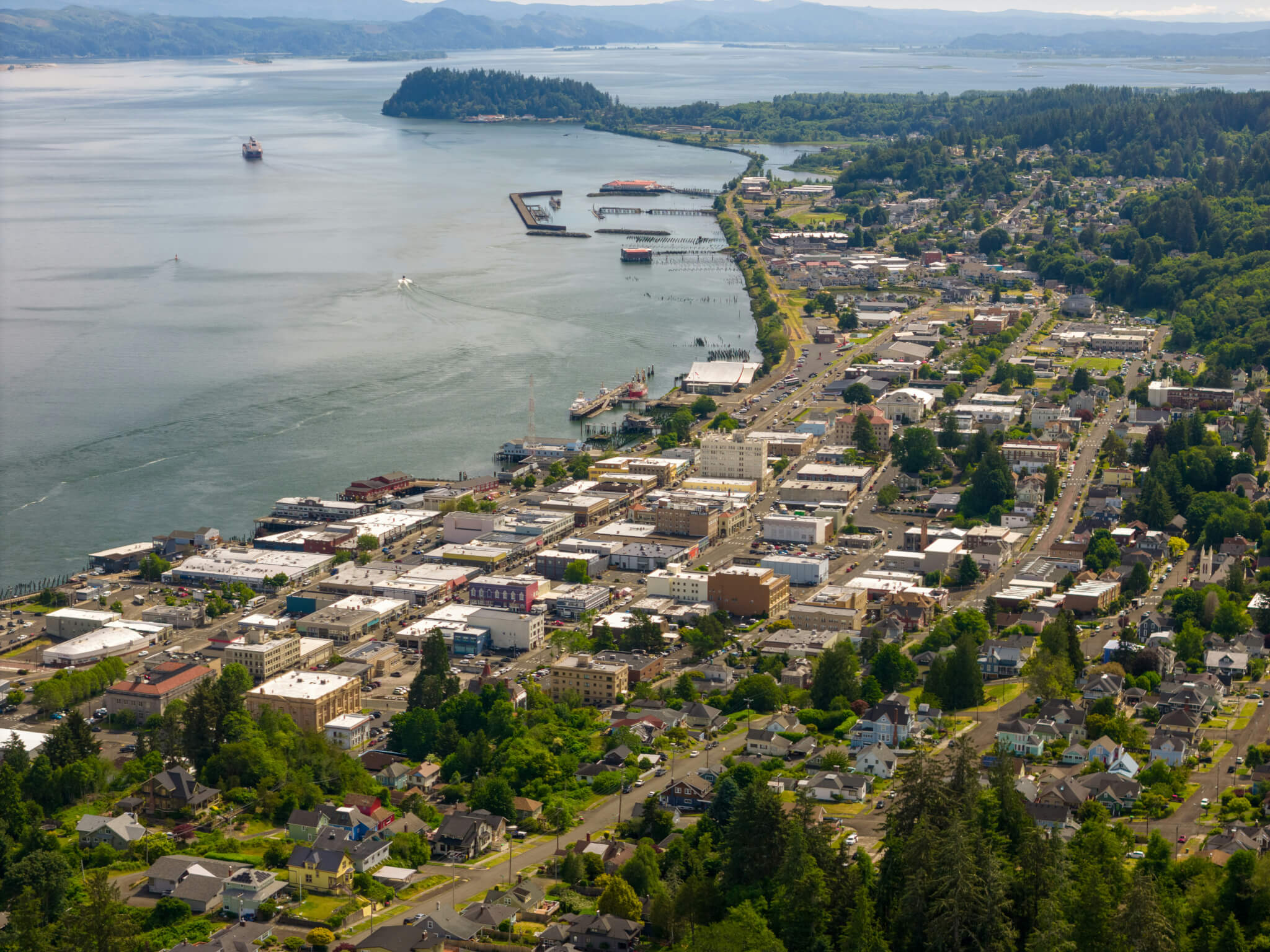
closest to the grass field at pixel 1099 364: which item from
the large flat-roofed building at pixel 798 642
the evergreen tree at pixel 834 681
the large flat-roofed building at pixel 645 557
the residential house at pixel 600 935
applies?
the large flat-roofed building at pixel 645 557

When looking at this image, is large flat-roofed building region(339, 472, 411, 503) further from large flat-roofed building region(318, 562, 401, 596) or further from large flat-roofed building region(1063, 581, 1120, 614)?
large flat-roofed building region(1063, 581, 1120, 614)

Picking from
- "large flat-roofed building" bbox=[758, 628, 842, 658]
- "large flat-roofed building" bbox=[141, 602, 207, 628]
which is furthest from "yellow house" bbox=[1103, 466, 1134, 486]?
"large flat-roofed building" bbox=[141, 602, 207, 628]

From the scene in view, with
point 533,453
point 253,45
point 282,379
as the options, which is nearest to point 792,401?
point 533,453

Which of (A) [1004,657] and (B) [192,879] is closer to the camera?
(B) [192,879]

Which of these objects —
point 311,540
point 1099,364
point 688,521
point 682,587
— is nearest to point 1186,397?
point 1099,364

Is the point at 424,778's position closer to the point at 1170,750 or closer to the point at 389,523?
the point at 1170,750

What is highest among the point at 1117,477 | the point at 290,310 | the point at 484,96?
the point at 484,96

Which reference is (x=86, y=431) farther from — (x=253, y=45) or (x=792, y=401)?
(x=253, y=45)
